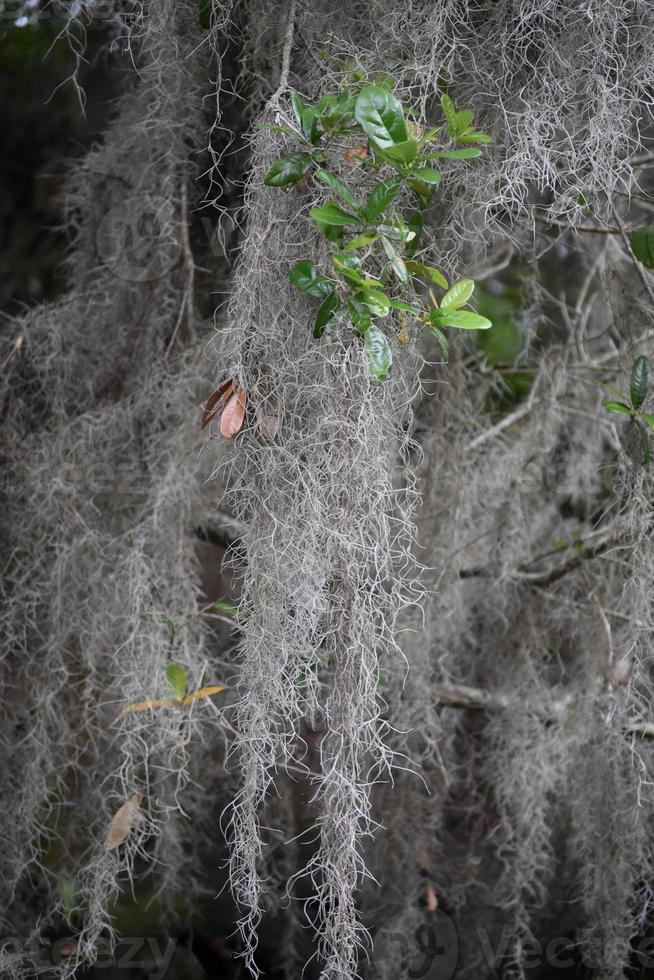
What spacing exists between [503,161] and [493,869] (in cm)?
208

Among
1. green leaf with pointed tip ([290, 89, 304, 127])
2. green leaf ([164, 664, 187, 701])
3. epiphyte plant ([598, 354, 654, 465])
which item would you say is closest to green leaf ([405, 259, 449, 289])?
green leaf with pointed tip ([290, 89, 304, 127])

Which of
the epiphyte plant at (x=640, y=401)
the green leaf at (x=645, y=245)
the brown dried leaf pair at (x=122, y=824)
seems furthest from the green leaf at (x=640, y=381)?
the brown dried leaf pair at (x=122, y=824)

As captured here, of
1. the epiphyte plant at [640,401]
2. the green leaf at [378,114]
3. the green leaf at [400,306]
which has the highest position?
the green leaf at [378,114]

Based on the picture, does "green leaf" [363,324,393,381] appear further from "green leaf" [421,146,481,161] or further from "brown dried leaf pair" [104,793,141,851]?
"brown dried leaf pair" [104,793,141,851]

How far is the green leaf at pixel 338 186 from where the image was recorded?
1.06 meters

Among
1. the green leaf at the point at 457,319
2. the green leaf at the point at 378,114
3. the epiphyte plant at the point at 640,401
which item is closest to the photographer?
the green leaf at the point at 378,114

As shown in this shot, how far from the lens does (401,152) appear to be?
1057 millimetres

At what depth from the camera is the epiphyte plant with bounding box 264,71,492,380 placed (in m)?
1.05

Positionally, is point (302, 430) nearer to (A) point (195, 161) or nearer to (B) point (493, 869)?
(A) point (195, 161)

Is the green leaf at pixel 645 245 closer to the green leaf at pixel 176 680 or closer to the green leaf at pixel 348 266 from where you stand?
the green leaf at pixel 348 266

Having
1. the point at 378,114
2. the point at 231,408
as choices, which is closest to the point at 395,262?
the point at 378,114

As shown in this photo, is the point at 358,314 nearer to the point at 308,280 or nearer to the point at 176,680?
the point at 308,280

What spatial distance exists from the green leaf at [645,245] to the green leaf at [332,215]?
27.8 inches

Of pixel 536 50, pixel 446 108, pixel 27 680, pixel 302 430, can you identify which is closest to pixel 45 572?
pixel 27 680
